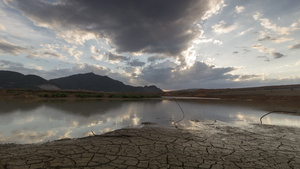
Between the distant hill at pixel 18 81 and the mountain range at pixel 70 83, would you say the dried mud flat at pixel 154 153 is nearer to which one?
the distant hill at pixel 18 81

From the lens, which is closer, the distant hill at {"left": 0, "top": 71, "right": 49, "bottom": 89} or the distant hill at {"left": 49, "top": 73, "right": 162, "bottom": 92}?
the distant hill at {"left": 0, "top": 71, "right": 49, "bottom": 89}

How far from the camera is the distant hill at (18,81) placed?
295 feet

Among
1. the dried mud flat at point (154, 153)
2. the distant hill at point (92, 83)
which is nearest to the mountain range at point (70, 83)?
the distant hill at point (92, 83)

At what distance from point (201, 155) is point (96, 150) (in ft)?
9.49

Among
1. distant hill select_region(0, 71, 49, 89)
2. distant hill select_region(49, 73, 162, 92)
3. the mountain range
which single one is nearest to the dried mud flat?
distant hill select_region(0, 71, 49, 89)

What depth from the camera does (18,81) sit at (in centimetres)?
9419

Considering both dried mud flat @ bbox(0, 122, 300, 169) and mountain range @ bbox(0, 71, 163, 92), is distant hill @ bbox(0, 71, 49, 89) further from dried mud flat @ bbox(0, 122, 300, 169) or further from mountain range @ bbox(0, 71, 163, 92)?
dried mud flat @ bbox(0, 122, 300, 169)

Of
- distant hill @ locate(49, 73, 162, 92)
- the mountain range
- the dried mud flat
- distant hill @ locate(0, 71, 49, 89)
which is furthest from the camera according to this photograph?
distant hill @ locate(49, 73, 162, 92)

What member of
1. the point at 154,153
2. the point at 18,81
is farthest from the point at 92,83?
the point at 154,153

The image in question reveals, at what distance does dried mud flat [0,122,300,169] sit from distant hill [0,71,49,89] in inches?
4414

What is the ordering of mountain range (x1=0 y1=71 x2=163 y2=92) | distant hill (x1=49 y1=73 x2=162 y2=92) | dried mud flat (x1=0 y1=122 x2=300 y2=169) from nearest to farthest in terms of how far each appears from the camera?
dried mud flat (x1=0 y1=122 x2=300 y2=169) → mountain range (x1=0 y1=71 x2=163 y2=92) → distant hill (x1=49 y1=73 x2=162 y2=92)

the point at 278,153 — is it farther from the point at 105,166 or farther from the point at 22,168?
the point at 22,168

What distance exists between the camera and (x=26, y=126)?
6863mm

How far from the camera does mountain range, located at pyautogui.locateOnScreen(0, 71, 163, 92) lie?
306 ft
